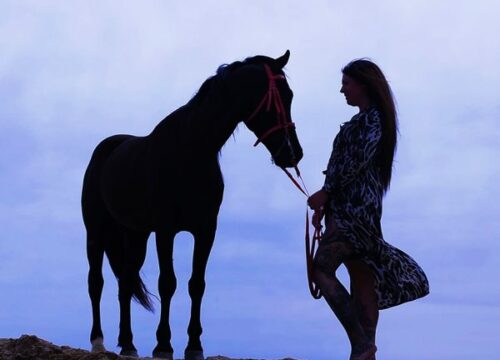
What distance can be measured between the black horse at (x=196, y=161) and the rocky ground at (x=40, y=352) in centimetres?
108

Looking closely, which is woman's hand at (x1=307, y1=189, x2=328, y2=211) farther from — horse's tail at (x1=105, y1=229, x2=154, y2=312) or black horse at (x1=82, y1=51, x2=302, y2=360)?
horse's tail at (x1=105, y1=229, x2=154, y2=312)

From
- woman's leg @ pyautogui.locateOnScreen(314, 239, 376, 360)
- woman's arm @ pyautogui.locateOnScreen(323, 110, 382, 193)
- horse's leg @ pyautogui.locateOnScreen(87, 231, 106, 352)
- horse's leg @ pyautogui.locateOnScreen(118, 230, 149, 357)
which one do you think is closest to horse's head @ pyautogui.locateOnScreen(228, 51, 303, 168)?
woman's arm @ pyautogui.locateOnScreen(323, 110, 382, 193)

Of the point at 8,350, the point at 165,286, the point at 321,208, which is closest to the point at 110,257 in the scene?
the point at 165,286

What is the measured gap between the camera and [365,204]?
6754 mm

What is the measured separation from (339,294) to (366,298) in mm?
371

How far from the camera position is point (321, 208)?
6.89 m

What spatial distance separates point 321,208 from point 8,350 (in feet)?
10.3

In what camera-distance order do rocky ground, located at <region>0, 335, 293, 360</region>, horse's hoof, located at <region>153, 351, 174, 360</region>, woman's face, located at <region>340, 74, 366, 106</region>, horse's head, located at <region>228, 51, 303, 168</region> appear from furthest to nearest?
horse's hoof, located at <region>153, 351, 174, 360</region>, horse's head, located at <region>228, 51, 303, 168</region>, rocky ground, located at <region>0, 335, 293, 360</region>, woman's face, located at <region>340, 74, 366, 106</region>

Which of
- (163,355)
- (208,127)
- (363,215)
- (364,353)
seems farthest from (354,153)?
(163,355)

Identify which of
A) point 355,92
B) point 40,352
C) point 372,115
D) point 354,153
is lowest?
point 40,352

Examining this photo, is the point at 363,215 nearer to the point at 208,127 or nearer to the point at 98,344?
the point at 208,127

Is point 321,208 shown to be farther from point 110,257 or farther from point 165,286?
point 110,257

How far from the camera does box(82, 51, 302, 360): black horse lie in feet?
27.8

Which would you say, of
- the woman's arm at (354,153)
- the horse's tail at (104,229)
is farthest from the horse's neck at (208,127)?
the horse's tail at (104,229)
